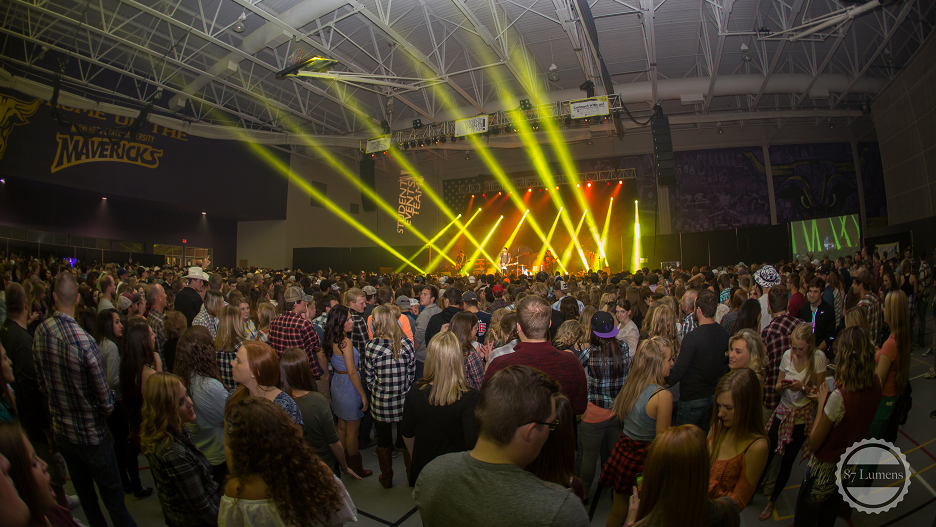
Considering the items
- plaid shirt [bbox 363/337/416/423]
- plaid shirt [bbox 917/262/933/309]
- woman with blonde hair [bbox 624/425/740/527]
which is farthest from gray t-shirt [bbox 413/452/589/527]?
plaid shirt [bbox 917/262/933/309]

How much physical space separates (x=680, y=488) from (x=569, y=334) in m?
2.03

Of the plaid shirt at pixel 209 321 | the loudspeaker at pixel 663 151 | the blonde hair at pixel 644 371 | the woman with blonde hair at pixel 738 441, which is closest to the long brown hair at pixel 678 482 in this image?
the woman with blonde hair at pixel 738 441

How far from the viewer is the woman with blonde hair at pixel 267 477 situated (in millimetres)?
1495

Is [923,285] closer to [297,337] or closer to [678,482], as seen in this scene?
[678,482]

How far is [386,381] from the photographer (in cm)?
323

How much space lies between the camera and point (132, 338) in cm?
279

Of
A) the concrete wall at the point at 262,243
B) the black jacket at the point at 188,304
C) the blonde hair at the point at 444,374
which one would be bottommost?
the blonde hair at the point at 444,374

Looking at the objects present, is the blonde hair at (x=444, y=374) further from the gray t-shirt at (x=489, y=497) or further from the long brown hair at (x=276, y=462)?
the gray t-shirt at (x=489, y=497)

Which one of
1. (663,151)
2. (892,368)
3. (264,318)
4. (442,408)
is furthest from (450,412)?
(663,151)

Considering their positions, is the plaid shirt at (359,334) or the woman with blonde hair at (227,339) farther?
the plaid shirt at (359,334)

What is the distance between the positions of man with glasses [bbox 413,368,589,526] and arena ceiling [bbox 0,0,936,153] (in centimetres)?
893

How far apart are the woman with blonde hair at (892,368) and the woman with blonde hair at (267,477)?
2.82 m

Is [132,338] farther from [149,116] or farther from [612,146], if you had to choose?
[612,146]

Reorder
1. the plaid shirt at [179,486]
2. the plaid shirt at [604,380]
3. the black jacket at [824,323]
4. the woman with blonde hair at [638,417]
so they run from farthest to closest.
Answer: the black jacket at [824,323]
the plaid shirt at [604,380]
the woman with blonde hair at [638,417]
the plaid shirt at [179,486]
